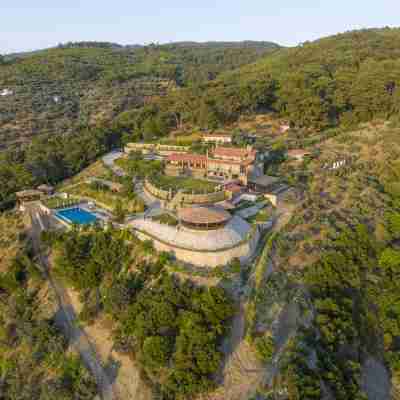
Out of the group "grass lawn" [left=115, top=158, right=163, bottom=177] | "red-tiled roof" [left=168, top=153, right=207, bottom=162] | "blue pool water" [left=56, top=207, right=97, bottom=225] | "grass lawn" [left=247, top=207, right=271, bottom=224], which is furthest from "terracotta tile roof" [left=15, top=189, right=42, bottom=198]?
"grass lawn" [left=247, top=207, right=271, bottom=224]

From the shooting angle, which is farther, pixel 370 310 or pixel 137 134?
pixel 137 134

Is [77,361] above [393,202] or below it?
below

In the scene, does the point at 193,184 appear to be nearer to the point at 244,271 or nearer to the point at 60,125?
the point at 244,271

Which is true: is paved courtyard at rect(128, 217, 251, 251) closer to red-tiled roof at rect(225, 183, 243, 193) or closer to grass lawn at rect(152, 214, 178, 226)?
grass lawn at rect(152, 214, 178, 226)

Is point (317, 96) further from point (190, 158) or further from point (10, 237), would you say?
point (10, 237)

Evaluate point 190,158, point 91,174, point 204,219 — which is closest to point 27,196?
point 91,174

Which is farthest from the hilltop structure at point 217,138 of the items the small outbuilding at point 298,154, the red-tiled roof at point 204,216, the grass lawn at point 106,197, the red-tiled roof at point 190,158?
the red-tiled roof at point 204,216

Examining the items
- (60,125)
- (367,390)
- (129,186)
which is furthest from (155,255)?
(60,125)
